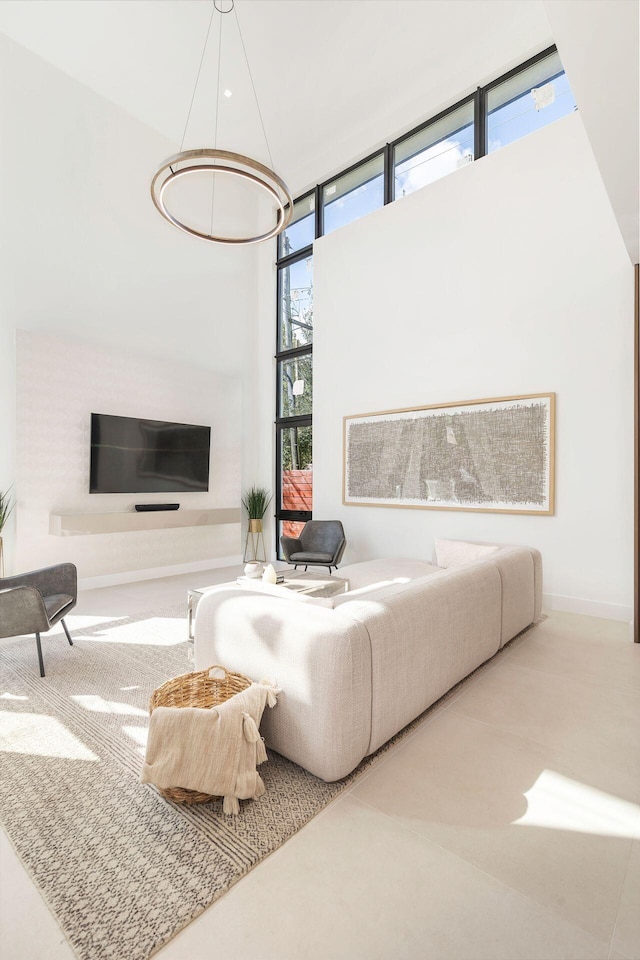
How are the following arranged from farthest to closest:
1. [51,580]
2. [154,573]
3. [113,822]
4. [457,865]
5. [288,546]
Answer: [154,573] → [288,546] → [51,580] → [113,822] → [457,865]

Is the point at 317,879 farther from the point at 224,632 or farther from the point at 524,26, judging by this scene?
the point at 524,26

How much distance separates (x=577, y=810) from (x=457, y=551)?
2.76m

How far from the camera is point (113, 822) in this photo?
164 cm

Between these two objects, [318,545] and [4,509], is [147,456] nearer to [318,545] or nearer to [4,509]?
[4,509]

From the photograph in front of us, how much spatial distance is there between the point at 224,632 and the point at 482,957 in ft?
4.65

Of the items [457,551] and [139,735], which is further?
[457,551]

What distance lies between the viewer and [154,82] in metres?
5.39

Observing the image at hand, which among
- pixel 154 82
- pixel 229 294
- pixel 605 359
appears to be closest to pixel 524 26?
pixel 605 359

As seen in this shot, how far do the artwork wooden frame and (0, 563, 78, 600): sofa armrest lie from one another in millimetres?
3257

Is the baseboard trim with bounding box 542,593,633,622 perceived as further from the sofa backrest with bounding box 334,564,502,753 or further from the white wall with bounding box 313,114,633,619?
the sofa backrest with bounding box 334,564,502,753

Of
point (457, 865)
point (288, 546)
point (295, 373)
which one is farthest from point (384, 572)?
point (295, 373)

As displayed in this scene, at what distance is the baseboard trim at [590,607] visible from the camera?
3.97 meters

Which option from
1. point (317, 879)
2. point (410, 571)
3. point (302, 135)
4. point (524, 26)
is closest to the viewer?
point (317, 879)

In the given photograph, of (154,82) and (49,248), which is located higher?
(154,82)
